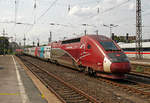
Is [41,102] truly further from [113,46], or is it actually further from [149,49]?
[149,49]

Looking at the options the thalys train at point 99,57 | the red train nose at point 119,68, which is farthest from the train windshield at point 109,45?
the red train nose at point 119,68

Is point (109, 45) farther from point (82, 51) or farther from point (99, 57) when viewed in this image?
point (82, 51)

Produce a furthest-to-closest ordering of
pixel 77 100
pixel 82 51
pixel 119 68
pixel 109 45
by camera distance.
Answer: pixel 82 51 < pixel 109 45 < pixel 119 68 < pixel 77 100

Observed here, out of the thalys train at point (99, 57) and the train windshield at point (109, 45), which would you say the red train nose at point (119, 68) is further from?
the train windshield at point (109, 45)

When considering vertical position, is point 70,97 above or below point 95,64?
below

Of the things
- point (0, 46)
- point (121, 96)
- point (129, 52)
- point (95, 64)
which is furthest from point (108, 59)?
point (0, 46)

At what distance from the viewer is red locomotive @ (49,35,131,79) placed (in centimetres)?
1073

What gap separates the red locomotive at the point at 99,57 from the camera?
1073 centimetres

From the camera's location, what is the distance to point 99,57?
11695 millimetres

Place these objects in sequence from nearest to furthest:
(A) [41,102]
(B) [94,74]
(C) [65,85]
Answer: (A) [41,102]
(C) [65,85]
(B) [94,74]

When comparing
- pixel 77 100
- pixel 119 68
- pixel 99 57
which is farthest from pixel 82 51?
pixel 77 100

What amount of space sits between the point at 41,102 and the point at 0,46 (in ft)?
283

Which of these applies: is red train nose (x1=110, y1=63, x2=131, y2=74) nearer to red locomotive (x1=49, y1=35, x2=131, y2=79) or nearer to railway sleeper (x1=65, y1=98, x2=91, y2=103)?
red locomotive (x1=49, y1=35, x2=131, y2=79)

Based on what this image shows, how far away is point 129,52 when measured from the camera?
147 ft
